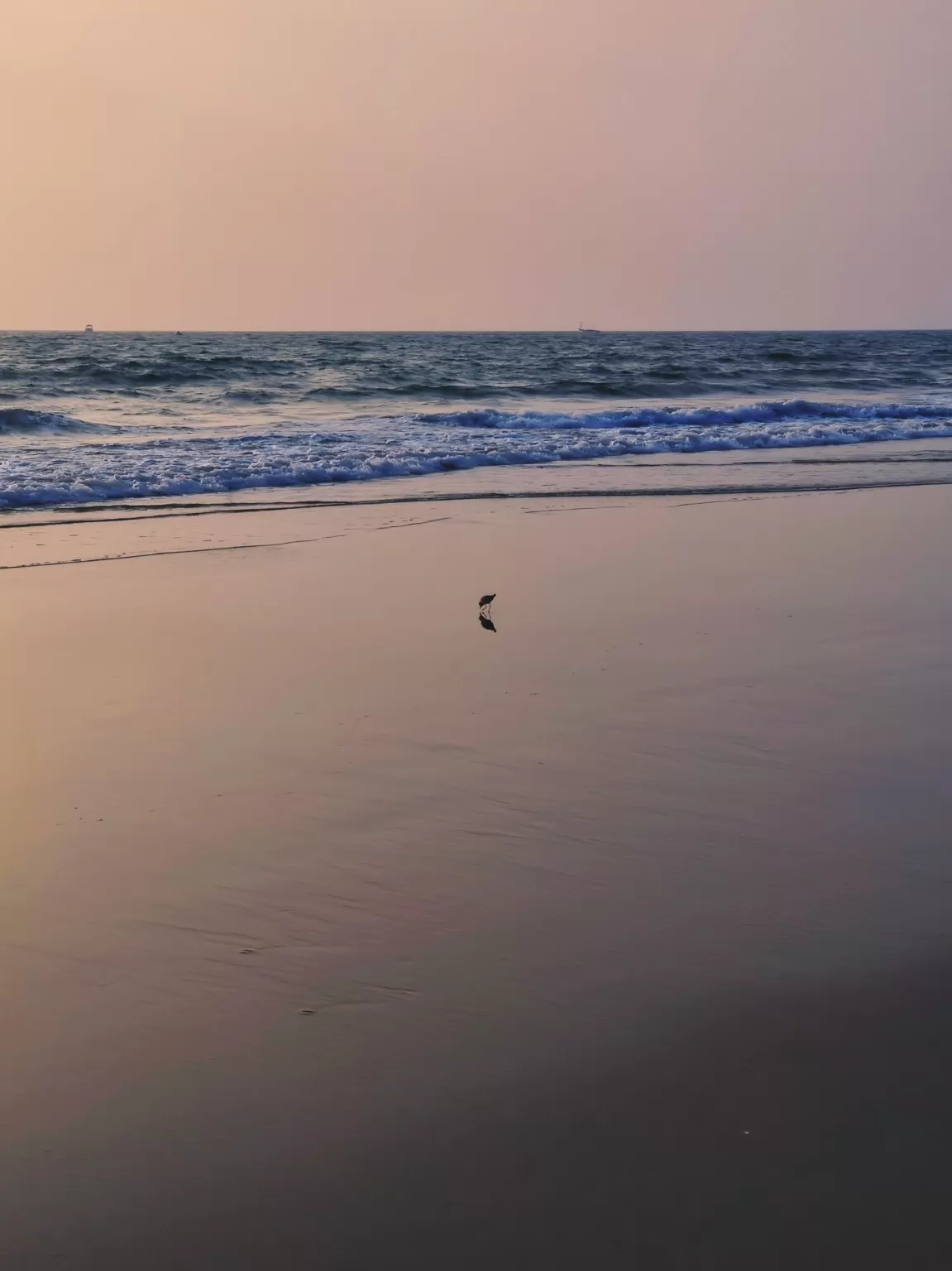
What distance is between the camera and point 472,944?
366 centimetres

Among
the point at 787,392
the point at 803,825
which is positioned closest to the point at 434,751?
the point at 803,825

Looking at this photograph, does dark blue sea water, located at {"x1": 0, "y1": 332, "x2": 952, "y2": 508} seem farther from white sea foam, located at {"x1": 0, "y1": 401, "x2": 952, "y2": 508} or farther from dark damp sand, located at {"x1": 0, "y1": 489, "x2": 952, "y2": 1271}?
dark damp sand, located at {"x1": 0, "y1": 489, "x2": 952, "y2": 1271}

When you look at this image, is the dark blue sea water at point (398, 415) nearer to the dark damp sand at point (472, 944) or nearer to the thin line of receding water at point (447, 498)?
the thin line of receding water at point (447, 498)

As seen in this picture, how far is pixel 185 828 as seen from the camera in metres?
4.51

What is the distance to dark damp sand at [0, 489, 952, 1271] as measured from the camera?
102 inches

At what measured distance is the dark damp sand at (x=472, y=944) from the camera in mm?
2598

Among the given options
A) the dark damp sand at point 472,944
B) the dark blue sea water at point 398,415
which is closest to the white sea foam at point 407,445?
the dark blue sea water at point 398,415

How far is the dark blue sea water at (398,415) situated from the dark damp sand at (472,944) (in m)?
7.80

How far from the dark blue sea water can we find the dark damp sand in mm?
7804

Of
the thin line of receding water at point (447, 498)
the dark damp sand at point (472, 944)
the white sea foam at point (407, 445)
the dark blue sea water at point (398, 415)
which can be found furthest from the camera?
the dark blue sea water at point (398, 415)

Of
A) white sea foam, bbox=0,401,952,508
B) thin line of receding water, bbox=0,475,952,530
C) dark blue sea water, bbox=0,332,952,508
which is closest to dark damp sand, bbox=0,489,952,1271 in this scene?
thin line of receding water, bbox=0,475,952,530

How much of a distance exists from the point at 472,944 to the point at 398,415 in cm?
2247

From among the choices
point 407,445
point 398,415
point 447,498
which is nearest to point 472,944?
point 447,498

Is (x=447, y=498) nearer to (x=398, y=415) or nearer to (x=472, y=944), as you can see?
(x=472, y=944)
